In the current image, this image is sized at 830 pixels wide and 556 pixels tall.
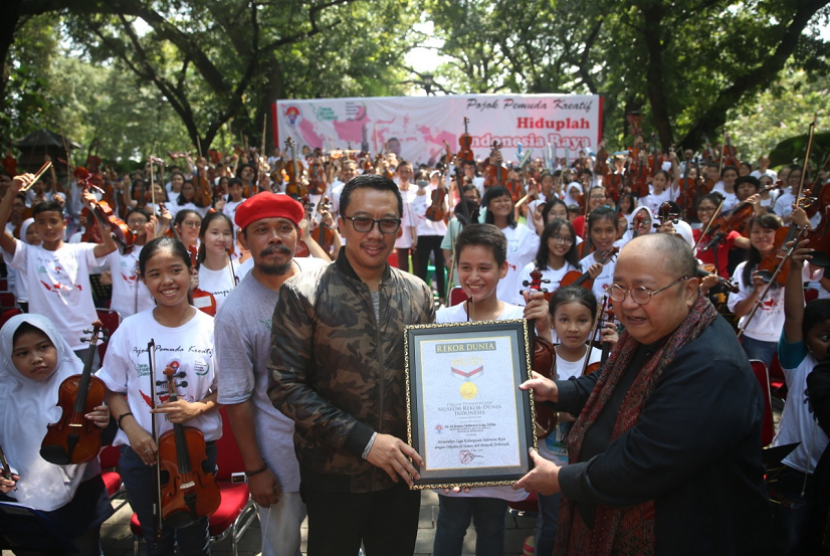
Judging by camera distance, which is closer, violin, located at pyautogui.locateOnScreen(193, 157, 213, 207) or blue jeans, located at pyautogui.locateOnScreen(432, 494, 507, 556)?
blue jeans, located at pyautogui.locateOnScreen(432, 494, 507, 556)

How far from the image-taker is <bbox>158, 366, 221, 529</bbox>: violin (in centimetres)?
279

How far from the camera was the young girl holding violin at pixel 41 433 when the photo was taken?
9.72 ft

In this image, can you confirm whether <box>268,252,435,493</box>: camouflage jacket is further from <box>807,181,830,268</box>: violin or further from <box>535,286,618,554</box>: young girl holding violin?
<box>807,181,830,268</box>: violin

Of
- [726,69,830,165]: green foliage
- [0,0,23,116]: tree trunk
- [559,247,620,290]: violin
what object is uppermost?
[726,69,830,165]: green foliage

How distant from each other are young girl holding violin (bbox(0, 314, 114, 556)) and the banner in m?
13.0

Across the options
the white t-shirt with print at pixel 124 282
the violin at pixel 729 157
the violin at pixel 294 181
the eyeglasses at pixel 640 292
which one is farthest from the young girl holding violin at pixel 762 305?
the violin at pixel 729 157

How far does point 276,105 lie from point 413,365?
15.5 metres

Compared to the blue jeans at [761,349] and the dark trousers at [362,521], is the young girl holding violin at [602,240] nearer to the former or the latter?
the blue jeans at [761,349]

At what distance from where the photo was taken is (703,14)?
1673 cm

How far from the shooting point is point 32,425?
3.04m

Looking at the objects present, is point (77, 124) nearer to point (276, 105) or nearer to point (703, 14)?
point (276, 105)

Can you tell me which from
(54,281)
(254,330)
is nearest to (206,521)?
(254,330)

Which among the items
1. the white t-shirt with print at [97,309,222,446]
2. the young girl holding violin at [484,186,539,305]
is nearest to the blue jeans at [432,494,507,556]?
the white t-shirt with print at [97,309,222,446]

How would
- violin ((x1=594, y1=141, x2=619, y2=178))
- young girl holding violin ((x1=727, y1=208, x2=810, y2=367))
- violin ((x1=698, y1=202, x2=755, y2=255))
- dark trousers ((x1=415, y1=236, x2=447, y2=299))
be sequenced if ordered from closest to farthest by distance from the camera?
1. young girl holding violin ((x1=727, y1=208, x2=810, y2=367))
2. violin ((x1=698, y1=202, x2=755, y2=255))
3. dark trousers ((x1=415, y1=236, x2=447, y2=299))
4. violin ((x1=594, y1=141, x2=619, y2=178))
